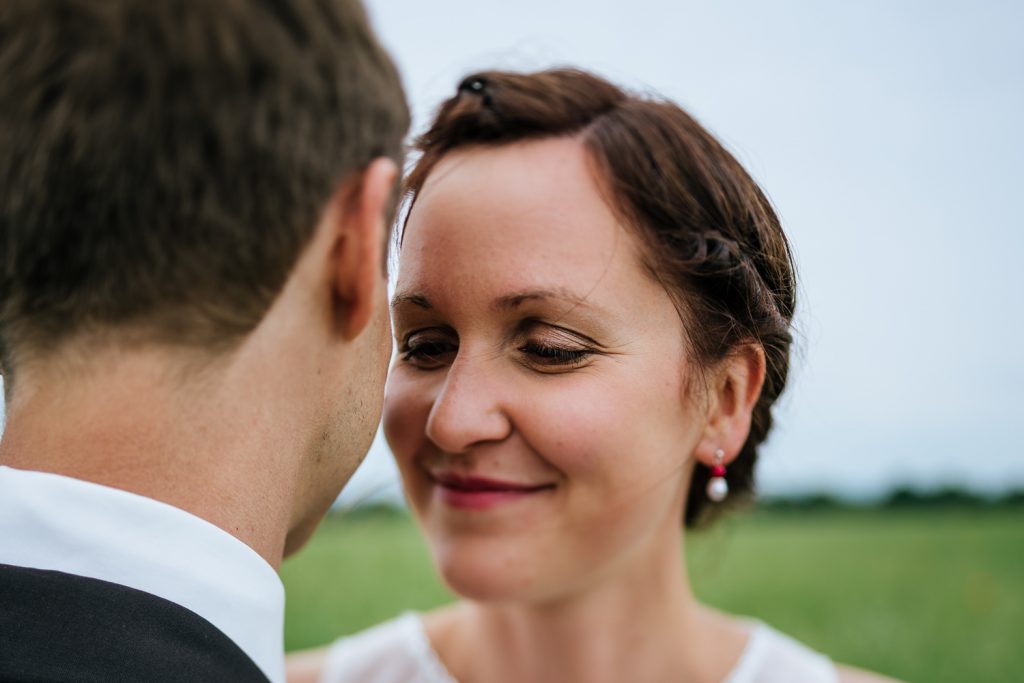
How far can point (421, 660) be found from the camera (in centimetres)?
370

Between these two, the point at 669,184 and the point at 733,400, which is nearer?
the point at 669,184

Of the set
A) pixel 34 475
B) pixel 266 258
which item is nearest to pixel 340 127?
pixel 266 258

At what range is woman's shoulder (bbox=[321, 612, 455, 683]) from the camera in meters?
3.68

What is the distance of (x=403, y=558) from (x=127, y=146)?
29.3 feet

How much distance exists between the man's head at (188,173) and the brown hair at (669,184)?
0.97m

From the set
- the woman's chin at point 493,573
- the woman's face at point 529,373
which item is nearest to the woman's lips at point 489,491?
the woman's face at point 529,373

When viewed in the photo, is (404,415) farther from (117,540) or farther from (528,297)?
(117,540)

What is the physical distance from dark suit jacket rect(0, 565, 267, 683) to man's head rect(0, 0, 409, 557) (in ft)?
1.23

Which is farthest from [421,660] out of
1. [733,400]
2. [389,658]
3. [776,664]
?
[733,400]

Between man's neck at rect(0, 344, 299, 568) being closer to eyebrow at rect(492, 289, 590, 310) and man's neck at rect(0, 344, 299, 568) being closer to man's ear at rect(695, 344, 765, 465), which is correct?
eyebrow at rect(492, 289, 590, 310)

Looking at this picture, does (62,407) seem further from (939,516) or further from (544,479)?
(939,516)

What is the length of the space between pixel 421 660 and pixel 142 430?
234cm

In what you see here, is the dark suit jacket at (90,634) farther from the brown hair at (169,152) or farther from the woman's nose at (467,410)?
the woman's nose at (467,410)

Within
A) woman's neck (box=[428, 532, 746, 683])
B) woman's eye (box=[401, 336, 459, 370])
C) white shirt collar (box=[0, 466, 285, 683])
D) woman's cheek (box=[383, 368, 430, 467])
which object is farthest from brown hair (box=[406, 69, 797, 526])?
Answer: white shirt collar (box=[0, 466, 285, 683])
